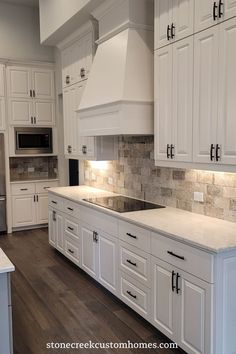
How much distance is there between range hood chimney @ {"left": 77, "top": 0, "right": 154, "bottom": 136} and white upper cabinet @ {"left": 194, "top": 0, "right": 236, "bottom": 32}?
2.65 ft

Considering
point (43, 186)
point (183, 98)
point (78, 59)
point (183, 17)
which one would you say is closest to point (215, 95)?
point (183, 98)

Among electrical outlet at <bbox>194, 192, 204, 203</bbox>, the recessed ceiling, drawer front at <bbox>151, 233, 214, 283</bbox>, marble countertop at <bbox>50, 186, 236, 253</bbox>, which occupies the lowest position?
drawer front at <bbox>151, 233, 214, 283</bbox>

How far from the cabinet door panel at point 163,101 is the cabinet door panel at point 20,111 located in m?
3.53

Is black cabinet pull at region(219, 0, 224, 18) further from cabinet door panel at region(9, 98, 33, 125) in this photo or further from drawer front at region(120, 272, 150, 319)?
cabinet door panel at region(9, 98, 33, 125)

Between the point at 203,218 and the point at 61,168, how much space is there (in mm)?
3875

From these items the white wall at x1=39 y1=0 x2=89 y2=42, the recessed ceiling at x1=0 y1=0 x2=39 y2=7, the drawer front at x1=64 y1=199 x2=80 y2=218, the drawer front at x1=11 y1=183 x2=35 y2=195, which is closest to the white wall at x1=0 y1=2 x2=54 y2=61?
the recessed ceiling at x1=0 y1=0 x2=39 y2=7

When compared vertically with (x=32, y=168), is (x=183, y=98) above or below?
above

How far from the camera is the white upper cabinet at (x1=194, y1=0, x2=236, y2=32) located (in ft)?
7.65

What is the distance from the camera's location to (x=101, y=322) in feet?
10.2

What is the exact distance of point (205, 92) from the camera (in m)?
2.58

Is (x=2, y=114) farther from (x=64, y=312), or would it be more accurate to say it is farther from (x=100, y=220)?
(x=64, y=312)

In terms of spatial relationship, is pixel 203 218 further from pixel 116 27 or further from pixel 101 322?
pixel 116 27

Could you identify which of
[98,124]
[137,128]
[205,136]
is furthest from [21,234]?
[205,136]

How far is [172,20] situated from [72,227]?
2.62m
